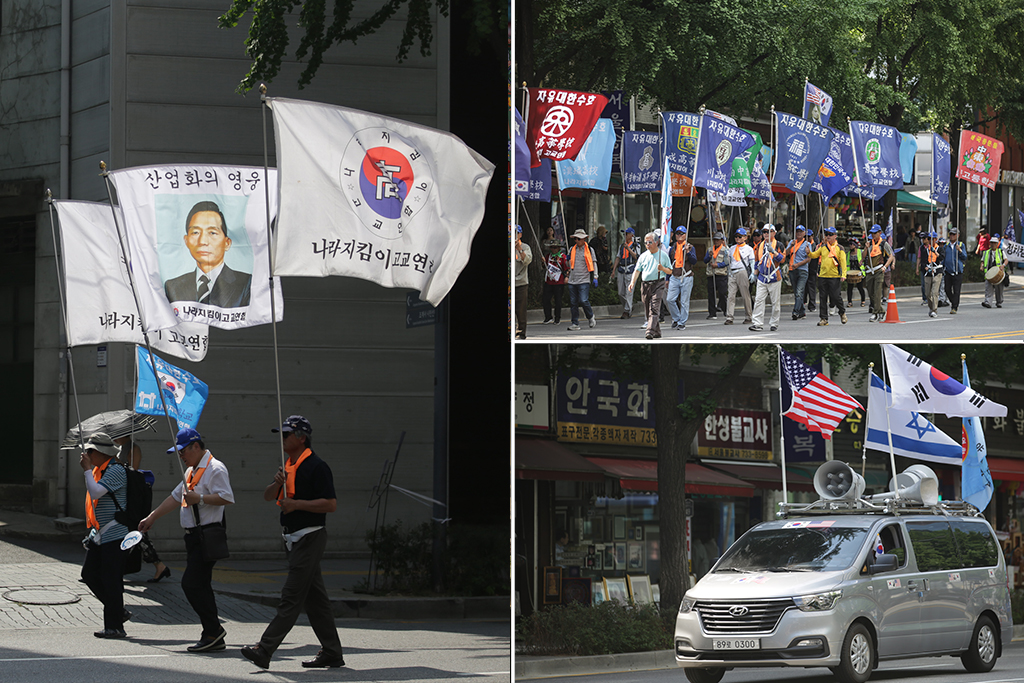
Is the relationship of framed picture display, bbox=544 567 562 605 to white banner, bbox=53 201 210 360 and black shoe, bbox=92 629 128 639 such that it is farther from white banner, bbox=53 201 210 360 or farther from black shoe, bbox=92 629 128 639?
white banner, bbox=53 201 210 360

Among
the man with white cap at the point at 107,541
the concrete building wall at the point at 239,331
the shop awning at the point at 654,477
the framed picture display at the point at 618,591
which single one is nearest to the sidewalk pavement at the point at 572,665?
the framed picture display at the point at 618,591

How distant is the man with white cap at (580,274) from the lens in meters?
7.65

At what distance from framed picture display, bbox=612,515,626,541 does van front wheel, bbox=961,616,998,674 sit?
2995 millimetres

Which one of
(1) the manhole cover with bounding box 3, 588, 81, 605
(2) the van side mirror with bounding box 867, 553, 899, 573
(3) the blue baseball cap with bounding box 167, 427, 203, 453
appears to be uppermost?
(3) the blue baseball cap with bounding box 167, 427, 203, 453

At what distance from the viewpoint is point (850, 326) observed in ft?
27.8

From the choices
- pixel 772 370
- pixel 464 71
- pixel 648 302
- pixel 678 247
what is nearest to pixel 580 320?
pixel 648 302

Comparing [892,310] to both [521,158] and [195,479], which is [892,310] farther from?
[195,479]

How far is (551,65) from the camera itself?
7.44 meters

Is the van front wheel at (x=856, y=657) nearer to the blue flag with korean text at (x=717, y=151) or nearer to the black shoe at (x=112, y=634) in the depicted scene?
the blue flag with korean text at (x=717, y=151)

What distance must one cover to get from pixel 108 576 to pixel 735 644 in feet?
20.8

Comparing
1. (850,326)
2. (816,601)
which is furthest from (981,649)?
(850,326)

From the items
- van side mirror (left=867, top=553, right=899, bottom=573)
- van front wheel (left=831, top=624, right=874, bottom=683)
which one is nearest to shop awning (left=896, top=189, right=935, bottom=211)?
van side mirror (left=867, top=553, right=899, bottom=573)

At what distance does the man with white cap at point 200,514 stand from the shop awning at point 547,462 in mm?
4261

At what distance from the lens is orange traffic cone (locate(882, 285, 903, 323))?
27.7 feet
